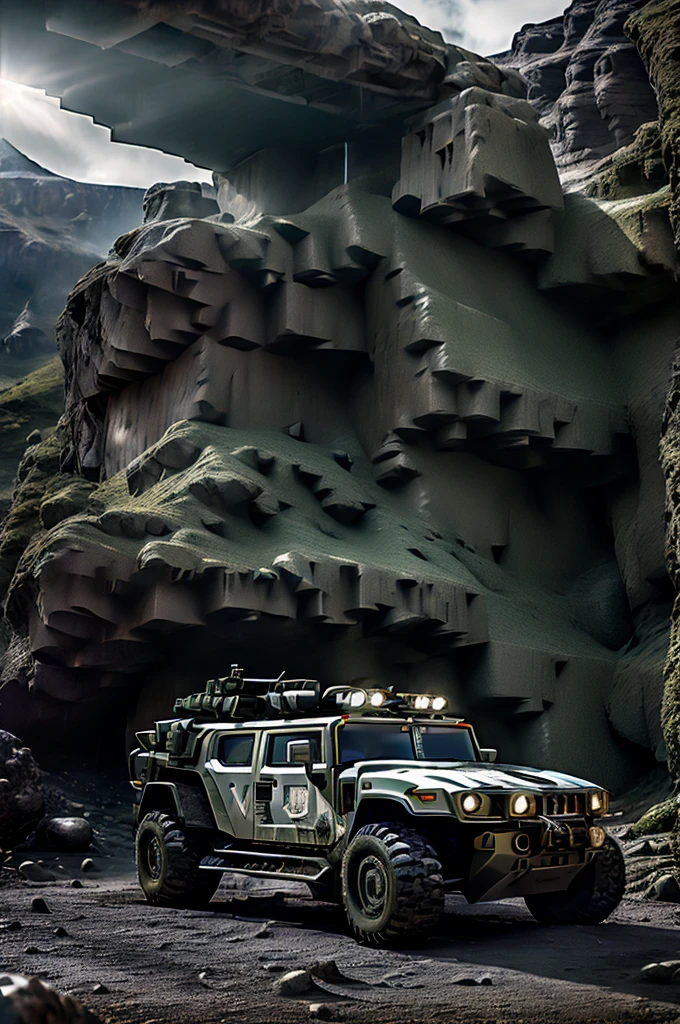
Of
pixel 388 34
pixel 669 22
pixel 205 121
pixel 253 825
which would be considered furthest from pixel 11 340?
pixel 253 825

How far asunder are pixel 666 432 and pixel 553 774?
12.5ft

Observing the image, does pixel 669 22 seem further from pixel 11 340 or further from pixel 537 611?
pixel 11 340

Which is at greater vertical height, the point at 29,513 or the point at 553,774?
the point at 29,513

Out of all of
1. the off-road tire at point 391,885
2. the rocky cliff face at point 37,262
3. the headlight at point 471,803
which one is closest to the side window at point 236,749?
the off-road tire at point 391,885

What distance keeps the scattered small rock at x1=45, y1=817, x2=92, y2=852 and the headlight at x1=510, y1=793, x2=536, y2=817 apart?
8.91 meters

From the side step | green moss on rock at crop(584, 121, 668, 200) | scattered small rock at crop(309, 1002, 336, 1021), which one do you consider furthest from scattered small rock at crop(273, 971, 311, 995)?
green moss on rock at crop(584, 121, 668, 200)

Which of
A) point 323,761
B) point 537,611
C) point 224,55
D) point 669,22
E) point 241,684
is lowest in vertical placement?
point 323,761

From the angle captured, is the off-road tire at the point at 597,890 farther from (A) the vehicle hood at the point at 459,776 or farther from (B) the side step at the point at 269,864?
(B) the side step at the point at 269,864

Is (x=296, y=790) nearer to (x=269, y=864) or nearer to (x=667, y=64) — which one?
(x=269, y=864)

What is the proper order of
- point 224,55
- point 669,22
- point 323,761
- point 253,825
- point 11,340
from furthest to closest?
point 11,340 < point 224,55 < point 669,22 < point 253,825 < point 323,761

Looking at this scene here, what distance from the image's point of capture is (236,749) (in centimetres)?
990

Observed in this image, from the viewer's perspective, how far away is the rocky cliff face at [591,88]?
31.5 meters

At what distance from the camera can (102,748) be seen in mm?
20750

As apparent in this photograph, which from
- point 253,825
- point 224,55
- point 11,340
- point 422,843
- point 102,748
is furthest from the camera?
point 11,340
